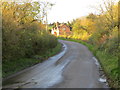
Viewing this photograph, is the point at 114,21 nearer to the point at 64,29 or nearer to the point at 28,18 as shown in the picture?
the point at 28,18

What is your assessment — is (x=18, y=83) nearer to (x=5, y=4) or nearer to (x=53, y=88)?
(x=53, y=88)

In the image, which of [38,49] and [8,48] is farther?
[38,49]

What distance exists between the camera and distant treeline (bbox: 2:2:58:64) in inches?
488

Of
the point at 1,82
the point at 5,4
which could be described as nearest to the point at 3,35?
the point at 1,82

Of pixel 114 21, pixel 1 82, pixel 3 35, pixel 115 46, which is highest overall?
pixel 114 21

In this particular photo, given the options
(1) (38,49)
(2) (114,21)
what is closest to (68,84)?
(1) (38,49)

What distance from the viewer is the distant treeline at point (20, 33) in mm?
12383

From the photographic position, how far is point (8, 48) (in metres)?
12.5

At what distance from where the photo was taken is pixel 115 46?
Answer: 53.6ft

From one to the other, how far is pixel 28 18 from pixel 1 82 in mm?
15094

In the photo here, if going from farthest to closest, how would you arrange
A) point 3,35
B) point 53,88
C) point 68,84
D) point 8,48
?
point 8,48 < point 3,35 < point 68,84 < point 53,88

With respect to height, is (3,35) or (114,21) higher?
(114,21)

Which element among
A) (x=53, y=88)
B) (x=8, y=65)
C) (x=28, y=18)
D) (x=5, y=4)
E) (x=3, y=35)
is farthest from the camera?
(x=28, y=18)

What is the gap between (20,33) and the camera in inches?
606
